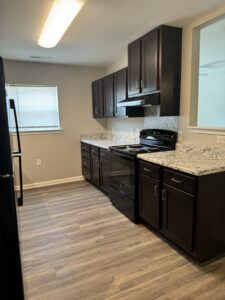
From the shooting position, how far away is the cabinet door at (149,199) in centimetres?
242

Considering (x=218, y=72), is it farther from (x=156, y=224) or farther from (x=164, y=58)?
(x=156, y=224)

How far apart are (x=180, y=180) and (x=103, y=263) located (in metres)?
1.10

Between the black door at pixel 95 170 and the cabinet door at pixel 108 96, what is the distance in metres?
0.87

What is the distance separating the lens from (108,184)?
11.9 ft

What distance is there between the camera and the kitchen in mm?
1894

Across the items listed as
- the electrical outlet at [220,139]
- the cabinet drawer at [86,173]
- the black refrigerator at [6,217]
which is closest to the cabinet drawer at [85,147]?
the cabinet drawer at [86,173]

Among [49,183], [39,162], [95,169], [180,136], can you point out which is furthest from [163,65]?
[49,183]

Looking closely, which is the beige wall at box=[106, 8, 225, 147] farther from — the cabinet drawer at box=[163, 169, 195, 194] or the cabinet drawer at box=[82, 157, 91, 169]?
the cabinet drawer at box=[82, 157, 91, 169]

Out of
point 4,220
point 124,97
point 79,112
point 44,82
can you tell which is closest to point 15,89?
point 44,82

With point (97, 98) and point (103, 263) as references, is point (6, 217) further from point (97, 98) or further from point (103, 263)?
point (97, 98)

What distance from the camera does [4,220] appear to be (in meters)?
1.33

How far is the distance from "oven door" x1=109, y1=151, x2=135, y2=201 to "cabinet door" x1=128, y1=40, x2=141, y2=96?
100 centimetres

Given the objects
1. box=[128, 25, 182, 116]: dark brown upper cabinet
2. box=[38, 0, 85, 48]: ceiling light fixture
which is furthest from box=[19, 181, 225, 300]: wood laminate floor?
box=[38, 0, 85, 48]: ceiling light fixture

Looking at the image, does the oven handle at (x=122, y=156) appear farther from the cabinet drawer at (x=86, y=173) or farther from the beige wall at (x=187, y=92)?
the cabinet drawer at (x=86, y=173)
